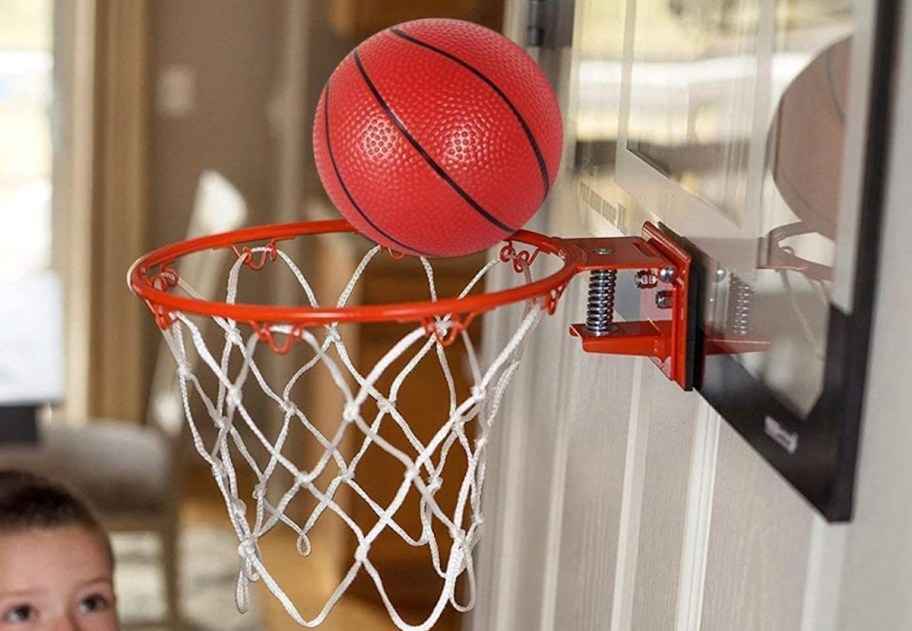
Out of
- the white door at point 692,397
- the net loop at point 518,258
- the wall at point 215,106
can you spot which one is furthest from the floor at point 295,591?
the net loop at point 518,258

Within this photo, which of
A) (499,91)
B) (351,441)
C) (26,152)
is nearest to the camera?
(499,91)

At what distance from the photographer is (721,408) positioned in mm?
1037

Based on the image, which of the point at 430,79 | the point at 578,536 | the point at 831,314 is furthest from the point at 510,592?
the point at 831,314

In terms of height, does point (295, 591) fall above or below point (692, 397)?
below

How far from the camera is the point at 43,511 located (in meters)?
2.12

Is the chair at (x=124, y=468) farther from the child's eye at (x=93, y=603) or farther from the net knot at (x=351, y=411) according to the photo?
the net knot at (x=351, y=411)

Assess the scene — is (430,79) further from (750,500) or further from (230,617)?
(230,617)

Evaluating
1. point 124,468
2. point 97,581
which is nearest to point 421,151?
point 97,581

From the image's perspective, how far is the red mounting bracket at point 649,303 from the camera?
1.09 metres

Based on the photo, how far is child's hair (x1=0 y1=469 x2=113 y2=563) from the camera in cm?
211

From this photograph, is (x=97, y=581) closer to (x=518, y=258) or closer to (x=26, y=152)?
(x=518, y=258)

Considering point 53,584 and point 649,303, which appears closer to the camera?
point 649,303

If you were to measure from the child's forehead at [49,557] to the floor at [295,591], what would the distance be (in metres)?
1.09

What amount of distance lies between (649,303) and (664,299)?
0.04 metres
